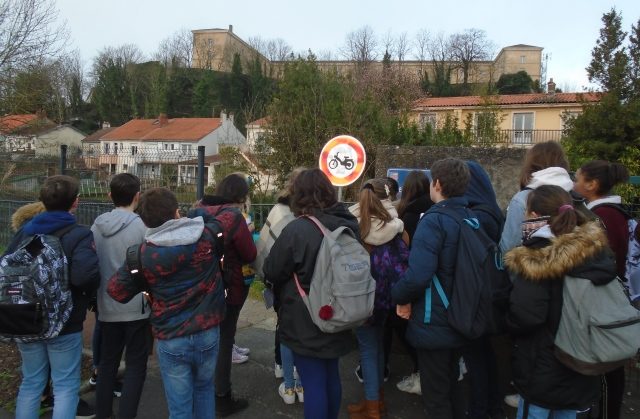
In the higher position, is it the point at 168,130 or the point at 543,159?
the point at 168,130

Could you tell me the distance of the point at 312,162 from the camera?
1233 cm

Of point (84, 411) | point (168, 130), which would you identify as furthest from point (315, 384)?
point (168, 130)

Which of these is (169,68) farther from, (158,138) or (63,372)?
(63,372)

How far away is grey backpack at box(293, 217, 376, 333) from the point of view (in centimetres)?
276

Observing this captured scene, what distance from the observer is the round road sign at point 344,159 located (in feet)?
20.4

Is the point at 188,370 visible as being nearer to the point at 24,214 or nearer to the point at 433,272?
the point at 433,272

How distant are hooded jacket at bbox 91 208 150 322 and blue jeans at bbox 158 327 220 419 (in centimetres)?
50

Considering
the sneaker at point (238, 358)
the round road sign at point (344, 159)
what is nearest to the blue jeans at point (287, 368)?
the sneaker at point (238, 358)

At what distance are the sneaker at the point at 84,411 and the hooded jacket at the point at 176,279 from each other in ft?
4.50

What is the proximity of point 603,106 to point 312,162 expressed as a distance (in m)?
9.36

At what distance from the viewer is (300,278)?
9.42 ft

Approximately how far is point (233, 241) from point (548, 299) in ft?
6.35

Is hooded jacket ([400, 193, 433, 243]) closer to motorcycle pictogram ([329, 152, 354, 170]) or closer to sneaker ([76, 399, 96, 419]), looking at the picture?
motorcycle pictogram ([329, 152, 354, 170])

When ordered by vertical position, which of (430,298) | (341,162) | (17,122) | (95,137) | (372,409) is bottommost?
(372,409)
